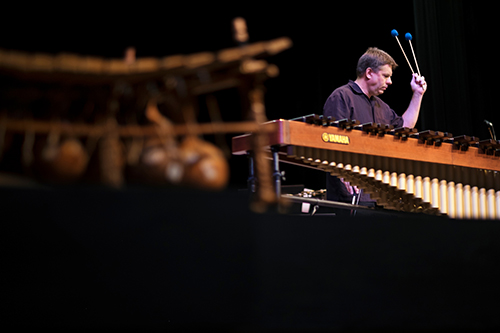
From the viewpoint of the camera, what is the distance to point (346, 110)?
3.72 meters

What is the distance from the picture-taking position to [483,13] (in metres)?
5.68

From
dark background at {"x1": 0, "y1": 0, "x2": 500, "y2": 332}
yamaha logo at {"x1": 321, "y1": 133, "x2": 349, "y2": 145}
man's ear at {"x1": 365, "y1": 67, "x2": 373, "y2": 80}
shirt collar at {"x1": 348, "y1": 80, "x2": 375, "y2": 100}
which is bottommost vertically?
dark background at {"x1": 0, "y1": 0, "x2": 500, "y2": 332}

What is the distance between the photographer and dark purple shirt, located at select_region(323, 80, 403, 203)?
146 inches

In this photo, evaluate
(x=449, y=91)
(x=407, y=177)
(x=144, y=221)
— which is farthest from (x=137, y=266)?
(x=449, y=91)

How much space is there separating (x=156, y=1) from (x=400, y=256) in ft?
7.76

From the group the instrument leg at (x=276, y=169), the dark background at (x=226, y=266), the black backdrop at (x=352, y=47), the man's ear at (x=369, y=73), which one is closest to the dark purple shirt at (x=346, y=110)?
the man's ear at (x=369, y=73)

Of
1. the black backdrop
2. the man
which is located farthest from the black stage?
the black backdrop

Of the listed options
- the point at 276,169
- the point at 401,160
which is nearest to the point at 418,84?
the point at 401,160

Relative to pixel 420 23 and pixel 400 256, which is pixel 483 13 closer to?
pixel 420 23

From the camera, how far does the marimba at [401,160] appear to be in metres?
2.78

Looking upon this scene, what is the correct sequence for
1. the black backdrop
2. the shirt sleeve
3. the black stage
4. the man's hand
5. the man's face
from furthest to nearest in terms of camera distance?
the black backdrop, the man's hand, the man's face, the shirt sleeve, the black stage

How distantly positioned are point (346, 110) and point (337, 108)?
7 centimetres

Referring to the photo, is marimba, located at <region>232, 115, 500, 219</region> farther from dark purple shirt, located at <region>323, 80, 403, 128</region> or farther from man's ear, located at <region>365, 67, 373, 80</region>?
man's ear, located at <region>365, 67, 373, 80</region>

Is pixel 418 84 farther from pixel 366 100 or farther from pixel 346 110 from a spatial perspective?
pixel 346 110
